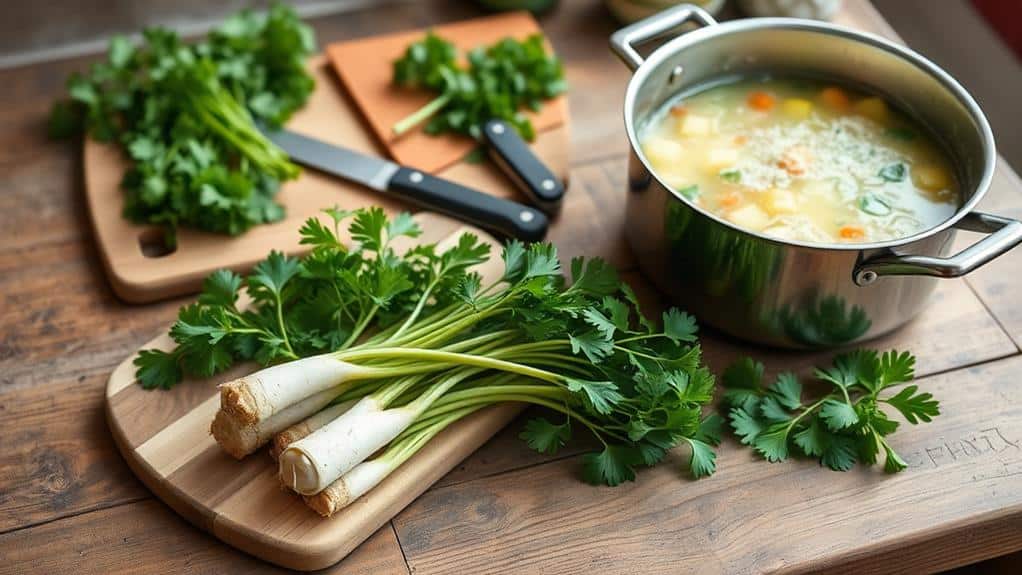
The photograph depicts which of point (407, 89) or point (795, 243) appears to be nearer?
point (795, 243)

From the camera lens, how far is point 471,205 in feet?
5.75

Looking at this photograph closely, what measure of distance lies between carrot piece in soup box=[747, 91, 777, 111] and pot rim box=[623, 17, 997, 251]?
12cm

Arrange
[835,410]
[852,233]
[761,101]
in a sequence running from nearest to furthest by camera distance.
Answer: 1. [835,410]
2. [852,233]
3. [761,101]

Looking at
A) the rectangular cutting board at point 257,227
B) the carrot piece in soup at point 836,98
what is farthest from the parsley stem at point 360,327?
the carrot piece in soup at point 836,98

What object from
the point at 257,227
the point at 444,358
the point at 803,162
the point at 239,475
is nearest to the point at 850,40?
the point at 803,162

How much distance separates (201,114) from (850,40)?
1019 millimetres

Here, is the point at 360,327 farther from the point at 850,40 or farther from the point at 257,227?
the point at 850,40

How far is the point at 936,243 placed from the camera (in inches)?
56.6

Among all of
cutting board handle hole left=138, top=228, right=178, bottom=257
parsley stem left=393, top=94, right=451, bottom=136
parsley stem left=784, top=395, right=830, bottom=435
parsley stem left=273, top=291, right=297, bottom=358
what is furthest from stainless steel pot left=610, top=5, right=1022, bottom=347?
cutting board handle hole left=138, top=228, right=178, bottom=257

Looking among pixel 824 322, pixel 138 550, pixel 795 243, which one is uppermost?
pixel 795 243

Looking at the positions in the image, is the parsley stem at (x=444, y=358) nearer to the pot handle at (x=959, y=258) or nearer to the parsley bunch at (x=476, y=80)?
the pot handle at (x=959, y=258)

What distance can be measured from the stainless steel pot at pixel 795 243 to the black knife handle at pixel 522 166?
0.16 metres

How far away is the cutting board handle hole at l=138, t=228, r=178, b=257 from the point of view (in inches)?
69.5

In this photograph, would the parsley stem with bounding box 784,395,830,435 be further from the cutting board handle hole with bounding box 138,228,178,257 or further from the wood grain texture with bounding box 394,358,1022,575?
the cutting board handle hole with bounding box 138,228,178,257
